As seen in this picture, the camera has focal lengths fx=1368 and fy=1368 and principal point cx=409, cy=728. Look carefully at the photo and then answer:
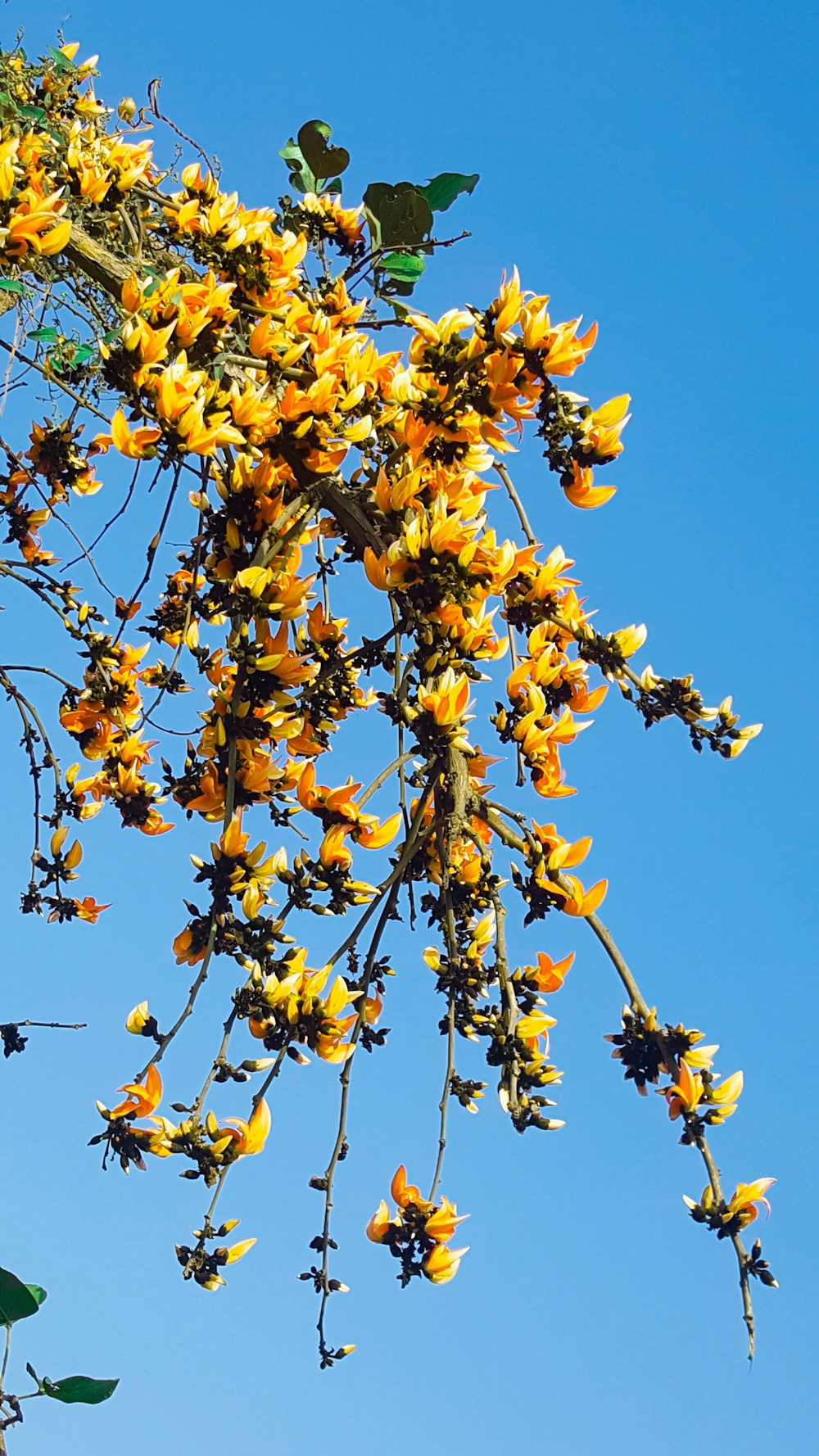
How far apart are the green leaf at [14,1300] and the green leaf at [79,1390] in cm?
7

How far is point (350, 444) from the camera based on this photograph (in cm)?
146

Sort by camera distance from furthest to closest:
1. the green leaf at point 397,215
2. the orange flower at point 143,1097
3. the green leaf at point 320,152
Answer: the green leaf at point 320,152, the green leaf at point 397,215, the orange flower at point 143,1097

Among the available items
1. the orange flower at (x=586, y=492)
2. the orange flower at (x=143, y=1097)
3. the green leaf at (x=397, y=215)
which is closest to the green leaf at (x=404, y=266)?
the green leaf at (x=397, y=215)

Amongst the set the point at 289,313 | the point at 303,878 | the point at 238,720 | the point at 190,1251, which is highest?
the point at 289,313

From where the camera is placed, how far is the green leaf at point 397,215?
2002 mm

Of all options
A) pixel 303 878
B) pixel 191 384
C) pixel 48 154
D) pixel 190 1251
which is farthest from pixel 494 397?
pixel 190 1251

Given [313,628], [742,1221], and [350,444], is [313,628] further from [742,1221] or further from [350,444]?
[742,1221]

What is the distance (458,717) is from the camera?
51.9 inches

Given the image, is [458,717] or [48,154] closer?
[458,717]

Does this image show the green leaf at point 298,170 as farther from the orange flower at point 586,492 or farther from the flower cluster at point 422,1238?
the flower cluster at point 422,1238

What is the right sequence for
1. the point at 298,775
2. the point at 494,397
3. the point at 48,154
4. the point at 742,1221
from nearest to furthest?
1. the point at 742,1221
2. the point at 494,397
3. the point at 298,775
4. the point at 48,154

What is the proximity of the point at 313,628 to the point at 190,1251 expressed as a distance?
27.7 inches

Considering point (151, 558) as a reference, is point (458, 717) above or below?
below

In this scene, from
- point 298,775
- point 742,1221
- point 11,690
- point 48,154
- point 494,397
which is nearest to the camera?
point 742,1221
